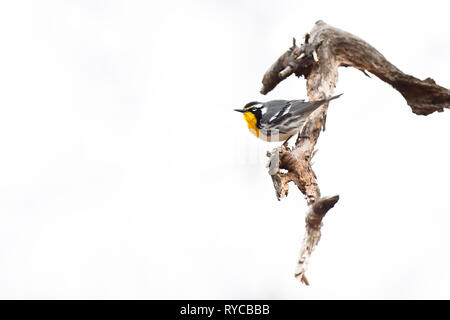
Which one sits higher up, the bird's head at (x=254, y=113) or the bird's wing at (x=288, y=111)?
the bird's head at (x=254, y=113)

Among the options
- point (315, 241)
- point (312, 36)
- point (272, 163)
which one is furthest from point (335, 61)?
point (315, 241)

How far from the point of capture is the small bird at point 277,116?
6742 millimetres

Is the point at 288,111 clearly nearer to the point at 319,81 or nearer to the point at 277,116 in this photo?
the point at 277,116

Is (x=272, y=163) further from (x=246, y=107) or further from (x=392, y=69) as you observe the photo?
(x=392, y=69)

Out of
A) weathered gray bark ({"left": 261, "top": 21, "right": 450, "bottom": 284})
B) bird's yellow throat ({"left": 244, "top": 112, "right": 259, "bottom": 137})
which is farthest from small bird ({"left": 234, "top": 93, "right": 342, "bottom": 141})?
weathered gray bark ({"left": 261, "top": 21, "right": 450, "bottom": 284})

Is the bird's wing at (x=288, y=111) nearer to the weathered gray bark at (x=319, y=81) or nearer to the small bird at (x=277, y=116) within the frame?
the small bird at (x=277, y=116)

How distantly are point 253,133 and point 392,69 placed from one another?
179 cm

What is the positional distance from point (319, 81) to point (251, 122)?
0.89 m

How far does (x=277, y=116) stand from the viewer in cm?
688

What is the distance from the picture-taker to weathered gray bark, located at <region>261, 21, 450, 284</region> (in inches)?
249

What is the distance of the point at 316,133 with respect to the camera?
6867 mm

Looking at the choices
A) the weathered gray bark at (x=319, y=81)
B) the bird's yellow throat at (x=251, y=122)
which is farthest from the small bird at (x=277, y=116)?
the weathered gray bark at (x=319, y=81)

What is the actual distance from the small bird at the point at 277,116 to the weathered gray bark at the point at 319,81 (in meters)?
0.15

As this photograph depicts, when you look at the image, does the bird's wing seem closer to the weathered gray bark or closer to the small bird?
the small bird
